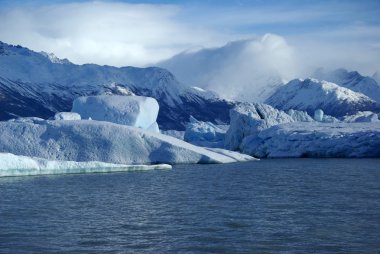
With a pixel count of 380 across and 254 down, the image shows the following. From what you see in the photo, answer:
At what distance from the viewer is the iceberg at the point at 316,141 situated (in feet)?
156

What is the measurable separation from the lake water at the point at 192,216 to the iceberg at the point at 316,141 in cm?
2175

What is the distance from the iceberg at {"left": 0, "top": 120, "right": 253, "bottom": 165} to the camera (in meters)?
34.8

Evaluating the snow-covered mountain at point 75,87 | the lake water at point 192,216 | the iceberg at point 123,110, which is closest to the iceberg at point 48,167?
the lake water at point 192,216

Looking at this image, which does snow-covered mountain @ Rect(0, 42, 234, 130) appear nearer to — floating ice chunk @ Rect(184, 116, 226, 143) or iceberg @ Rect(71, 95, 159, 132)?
floating ice chunk @ Rect(184, 116, 226, 143)

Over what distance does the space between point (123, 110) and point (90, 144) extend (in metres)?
12.7

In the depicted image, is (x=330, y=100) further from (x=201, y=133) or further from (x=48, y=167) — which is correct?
(x=48, y=167)

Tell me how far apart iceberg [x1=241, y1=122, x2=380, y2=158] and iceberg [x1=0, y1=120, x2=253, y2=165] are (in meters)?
15.0

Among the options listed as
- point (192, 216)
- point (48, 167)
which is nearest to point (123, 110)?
point (48, 167)

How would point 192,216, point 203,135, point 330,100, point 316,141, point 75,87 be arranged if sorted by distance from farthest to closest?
point 330,100 < point 75,87 < point 203,135 < point 316,141 < point 192,216

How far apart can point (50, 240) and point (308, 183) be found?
558 inches

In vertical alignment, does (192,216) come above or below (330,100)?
below

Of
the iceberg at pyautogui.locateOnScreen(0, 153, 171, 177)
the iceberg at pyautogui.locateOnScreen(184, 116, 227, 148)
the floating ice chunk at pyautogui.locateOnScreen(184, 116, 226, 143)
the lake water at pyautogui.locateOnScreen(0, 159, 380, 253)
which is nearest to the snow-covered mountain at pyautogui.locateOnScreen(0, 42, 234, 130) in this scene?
the floating ice chunk at pyautogui.locateOnScreen(184, 116, 226, 143)

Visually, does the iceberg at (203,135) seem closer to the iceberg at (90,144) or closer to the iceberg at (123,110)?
the iceberg at (123,110)

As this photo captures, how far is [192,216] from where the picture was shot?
53.0 feet
